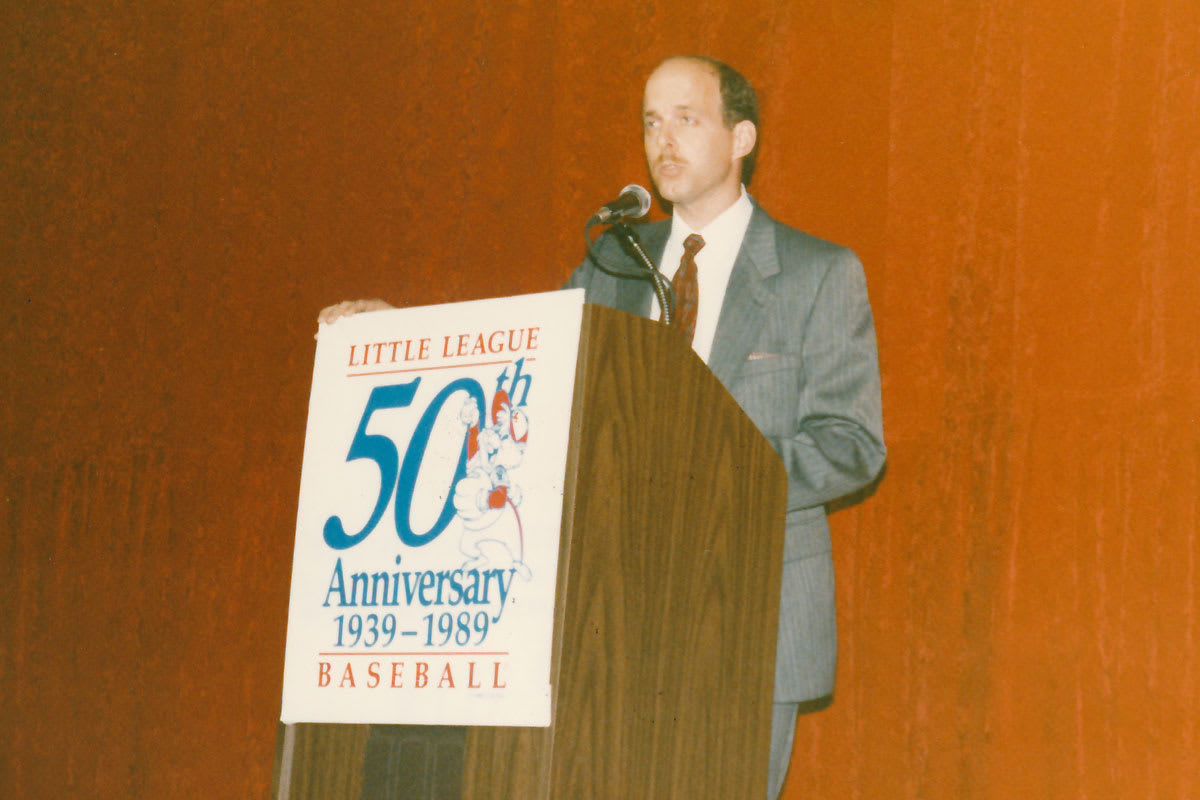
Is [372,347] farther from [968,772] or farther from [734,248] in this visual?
[968,772]

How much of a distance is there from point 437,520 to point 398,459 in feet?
0.34

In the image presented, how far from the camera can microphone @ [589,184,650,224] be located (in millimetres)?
1743

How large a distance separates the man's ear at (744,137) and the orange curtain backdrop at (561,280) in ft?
1.29

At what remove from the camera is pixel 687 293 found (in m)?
2.11

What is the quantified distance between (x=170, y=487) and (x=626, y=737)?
251cm

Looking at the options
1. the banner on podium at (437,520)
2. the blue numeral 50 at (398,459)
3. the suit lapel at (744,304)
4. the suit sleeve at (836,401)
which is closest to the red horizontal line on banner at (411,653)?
the banner on podium at (437,520)

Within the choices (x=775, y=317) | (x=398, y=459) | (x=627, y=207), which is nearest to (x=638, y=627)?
(x=398, y=459)

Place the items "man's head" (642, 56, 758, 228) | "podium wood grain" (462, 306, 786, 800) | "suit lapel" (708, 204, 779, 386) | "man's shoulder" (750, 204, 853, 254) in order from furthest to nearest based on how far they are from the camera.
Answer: "man's head" (642, 56, 758, 228)
"man's shoulder" (750, 204, 853, 254)
"suit lapel" (708, 204, 779, 386)
"podium wood grain" (462, 306, 786, 800)

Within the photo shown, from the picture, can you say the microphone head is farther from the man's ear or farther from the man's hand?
the man's ear

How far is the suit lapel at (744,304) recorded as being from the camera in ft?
6.63

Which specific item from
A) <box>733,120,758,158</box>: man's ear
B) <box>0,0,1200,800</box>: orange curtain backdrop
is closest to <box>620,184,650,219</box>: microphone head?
<box>733,120,758,158</box>: man's ear

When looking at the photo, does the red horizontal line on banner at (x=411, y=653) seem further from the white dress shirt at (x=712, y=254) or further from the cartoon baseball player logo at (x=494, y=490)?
the white dress shirt at (x=712, y=254)

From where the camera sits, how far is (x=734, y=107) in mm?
2289

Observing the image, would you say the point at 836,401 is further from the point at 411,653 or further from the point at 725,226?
the point at 411,653
